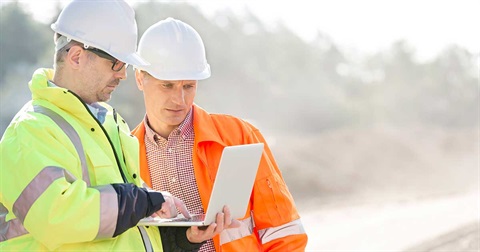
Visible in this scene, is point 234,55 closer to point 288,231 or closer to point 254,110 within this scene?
point 254,110

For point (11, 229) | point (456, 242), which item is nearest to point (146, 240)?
point (11, 229)

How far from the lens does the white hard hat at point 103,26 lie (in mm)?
3232

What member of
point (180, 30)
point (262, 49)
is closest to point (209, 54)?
point (262, 49)

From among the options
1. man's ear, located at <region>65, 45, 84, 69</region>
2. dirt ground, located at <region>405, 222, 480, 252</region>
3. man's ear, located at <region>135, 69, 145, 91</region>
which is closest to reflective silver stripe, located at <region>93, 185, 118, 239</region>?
man's ear, located at <region>65, 45, 84, 69</region>

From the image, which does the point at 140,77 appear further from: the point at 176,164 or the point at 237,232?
the point at 237,232

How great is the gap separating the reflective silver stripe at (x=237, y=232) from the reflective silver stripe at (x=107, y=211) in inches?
46.5

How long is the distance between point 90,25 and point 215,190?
2.40 feet

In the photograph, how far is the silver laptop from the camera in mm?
3396

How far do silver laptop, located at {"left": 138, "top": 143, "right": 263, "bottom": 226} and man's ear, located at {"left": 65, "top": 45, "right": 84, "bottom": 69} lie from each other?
579 mm

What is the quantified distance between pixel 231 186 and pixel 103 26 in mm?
757

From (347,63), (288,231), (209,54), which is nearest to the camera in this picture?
(288,231)

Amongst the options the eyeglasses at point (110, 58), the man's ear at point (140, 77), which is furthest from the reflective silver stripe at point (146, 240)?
the man's ear at point (140, 77)

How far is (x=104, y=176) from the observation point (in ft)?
10.3

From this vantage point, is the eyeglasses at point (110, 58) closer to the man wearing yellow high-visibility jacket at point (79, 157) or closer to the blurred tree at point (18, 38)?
the man wearing yellow high-visibility jacket at point (79, 157)
